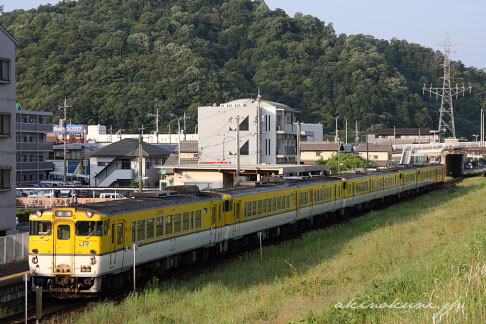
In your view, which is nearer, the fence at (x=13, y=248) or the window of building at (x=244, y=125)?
the fence at (x=13, y=248)

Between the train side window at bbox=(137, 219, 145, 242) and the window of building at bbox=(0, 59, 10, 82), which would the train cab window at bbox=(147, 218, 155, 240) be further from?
the window of building at bbox=(0, 59, 10, 82)

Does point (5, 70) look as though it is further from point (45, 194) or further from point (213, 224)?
point (45, 194)

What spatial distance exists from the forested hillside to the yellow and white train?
79.5 meters

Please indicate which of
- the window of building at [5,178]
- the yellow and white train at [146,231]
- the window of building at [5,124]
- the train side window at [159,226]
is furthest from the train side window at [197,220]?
the window of building at [5,124]

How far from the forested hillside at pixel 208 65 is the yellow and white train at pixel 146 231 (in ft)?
261

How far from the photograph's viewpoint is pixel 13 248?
21203 millimetres

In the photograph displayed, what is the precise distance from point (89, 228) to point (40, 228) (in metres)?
1.42

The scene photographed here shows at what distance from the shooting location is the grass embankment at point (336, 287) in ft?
36.4

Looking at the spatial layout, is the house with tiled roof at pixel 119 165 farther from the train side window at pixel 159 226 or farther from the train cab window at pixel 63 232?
the train cab window at pixel 63 232

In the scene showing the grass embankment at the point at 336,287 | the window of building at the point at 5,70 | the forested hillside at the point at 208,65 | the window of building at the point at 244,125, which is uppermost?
the forested hillside at the point at 208,65

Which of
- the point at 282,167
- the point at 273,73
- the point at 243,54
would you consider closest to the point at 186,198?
the point at 282,167

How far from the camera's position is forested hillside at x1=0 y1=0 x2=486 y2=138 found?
351 feet

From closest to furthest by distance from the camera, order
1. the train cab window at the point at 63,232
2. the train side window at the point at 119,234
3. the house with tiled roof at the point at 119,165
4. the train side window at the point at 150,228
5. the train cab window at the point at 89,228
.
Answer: the train cab window at the point at 89,228 < the train cab window at the point at 63,232 < the train side window at the point at 119,234 < the train side window at the point at 150,228 < the house with tiled roof at the point at 119,165

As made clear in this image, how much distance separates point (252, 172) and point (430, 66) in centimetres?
14229
